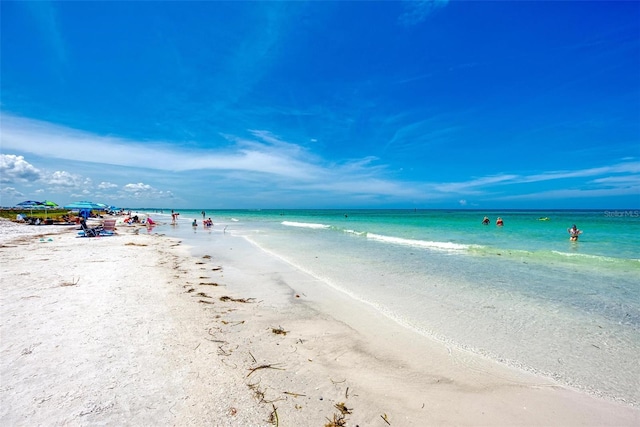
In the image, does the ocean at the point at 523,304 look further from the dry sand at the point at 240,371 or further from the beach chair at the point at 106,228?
the beach chair at the point at 106,228

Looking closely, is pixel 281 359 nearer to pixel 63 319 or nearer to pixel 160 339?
pixel 160 339

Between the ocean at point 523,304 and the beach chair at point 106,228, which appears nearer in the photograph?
the ocean at point 523,304

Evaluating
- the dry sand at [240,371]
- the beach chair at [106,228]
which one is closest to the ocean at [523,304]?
the dry sand at [240,371]

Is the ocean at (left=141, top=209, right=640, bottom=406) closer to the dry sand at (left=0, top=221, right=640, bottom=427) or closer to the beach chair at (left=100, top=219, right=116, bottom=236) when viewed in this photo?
the dry sand at (left=0, top=221, right=640, bottom=427)

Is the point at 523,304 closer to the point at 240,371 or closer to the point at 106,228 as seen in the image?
the point at 240,371

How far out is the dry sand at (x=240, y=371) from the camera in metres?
3.48

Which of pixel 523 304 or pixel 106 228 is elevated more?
pixel 106 228

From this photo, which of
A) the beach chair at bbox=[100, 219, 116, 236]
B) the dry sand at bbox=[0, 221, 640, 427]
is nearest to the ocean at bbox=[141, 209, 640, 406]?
the dry sand at bbox=[0, 221, 640, 427]

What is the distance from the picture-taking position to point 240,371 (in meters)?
A: 4.36

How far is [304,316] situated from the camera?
6895 millimetres

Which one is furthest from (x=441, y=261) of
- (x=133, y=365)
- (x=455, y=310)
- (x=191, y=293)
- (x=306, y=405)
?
(x=133, y=365)

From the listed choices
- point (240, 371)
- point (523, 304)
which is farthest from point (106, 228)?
point (523, 304)

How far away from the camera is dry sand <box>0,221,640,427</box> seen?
11.4 feet

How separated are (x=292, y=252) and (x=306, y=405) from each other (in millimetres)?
13730
